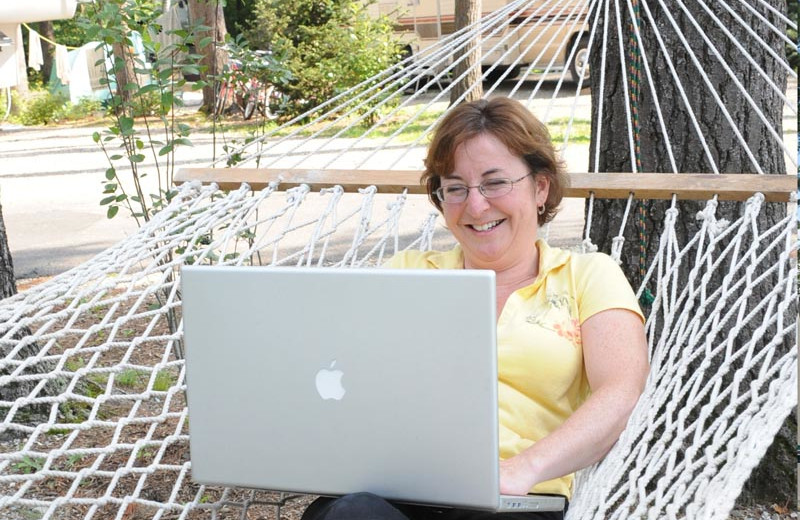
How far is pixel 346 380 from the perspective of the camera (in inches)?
48.5

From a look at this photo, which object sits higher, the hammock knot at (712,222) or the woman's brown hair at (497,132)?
the woman's brown hair at (497,132)

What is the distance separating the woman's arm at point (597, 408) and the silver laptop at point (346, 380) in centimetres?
12

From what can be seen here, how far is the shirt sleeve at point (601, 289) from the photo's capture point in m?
1.60

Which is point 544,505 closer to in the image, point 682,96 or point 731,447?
point 731,447

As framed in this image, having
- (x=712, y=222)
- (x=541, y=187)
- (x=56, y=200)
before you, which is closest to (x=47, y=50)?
(x=56, y=200)

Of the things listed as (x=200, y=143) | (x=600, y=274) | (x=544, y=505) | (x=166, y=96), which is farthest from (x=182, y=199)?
(x=200, y=143)

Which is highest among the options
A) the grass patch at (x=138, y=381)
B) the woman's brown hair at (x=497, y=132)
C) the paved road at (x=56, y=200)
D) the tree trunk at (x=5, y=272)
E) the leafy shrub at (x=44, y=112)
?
the woman's brown hair at (x=497, y=132)

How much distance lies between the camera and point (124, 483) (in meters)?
2.54

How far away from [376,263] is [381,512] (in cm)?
131

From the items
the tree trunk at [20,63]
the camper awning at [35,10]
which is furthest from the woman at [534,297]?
the tree trunk at [20,63]

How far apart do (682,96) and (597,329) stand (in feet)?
3.65

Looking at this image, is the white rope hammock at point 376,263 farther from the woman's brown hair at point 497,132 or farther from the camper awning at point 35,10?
the camper awning at point 35,10

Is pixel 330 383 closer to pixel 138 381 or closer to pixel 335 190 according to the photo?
pixel 335 190

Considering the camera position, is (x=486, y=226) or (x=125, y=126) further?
(x=125, y=126)
